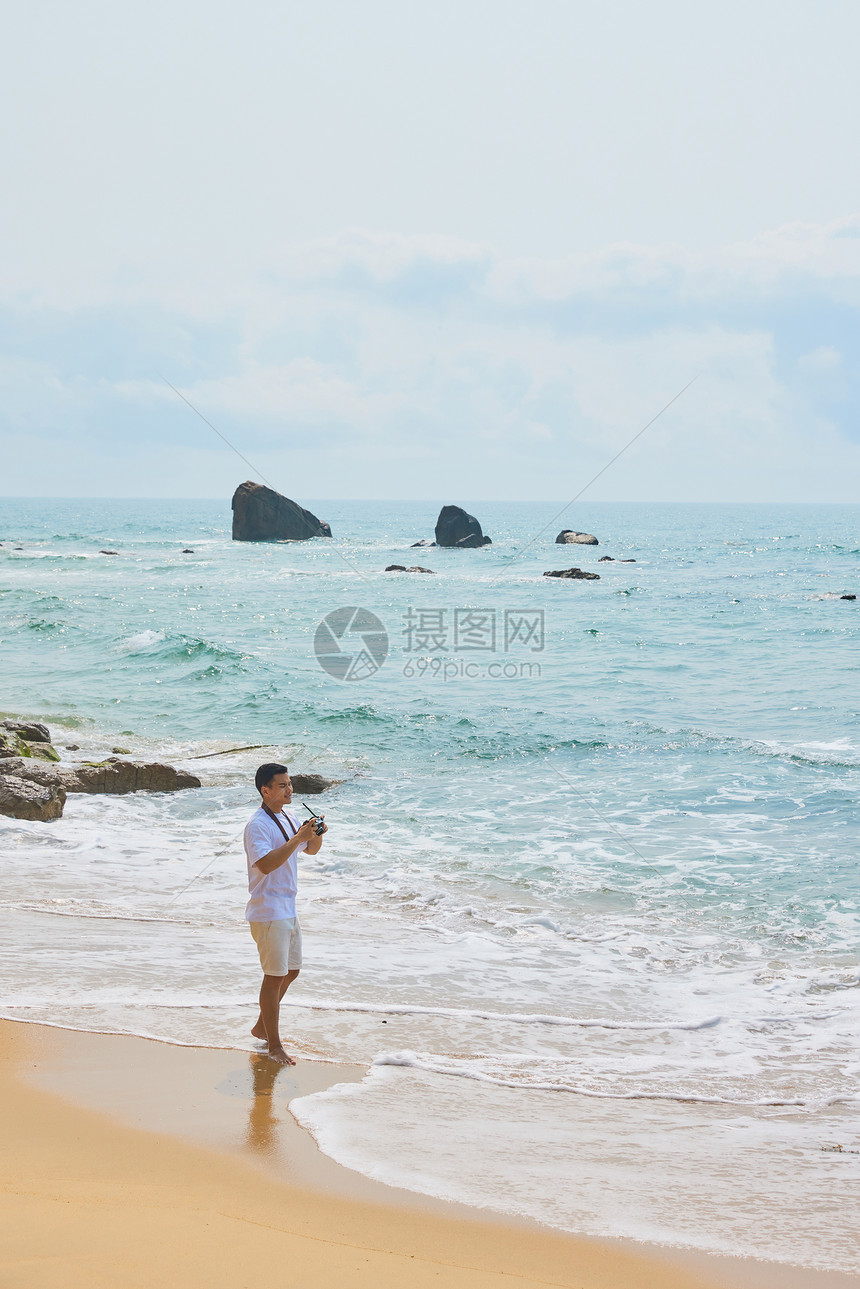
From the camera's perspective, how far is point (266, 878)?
538 centimetres

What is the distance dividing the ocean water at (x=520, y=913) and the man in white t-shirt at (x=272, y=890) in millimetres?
469

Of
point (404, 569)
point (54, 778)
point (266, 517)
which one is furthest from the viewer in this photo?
point (266, 517)

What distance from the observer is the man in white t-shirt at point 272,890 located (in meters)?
5.34

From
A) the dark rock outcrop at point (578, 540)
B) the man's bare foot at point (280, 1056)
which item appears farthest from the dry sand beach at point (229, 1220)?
the dark rock outcrop at point (578, 540)

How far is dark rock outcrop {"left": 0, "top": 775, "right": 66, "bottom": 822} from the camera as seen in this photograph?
1094cm

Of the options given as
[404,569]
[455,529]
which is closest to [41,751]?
[404,569]

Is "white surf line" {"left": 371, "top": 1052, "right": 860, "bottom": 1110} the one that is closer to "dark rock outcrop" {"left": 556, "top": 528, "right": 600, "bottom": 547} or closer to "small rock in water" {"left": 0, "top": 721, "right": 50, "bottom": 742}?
"small rock in water" {"left": 0, "top": 721, "right": 50, "bottom": 742}

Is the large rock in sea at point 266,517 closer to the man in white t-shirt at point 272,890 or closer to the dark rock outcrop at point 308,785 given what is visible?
the dark rock outcrop at point 308,785

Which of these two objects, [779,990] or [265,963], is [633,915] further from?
[265,963]

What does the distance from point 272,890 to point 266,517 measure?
2683 inches

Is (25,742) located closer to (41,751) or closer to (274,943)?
(41,751)

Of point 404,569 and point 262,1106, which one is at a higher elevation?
point 404,569

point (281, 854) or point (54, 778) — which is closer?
point (281, 854)

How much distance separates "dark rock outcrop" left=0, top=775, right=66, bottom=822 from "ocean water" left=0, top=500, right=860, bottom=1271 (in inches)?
8.6
